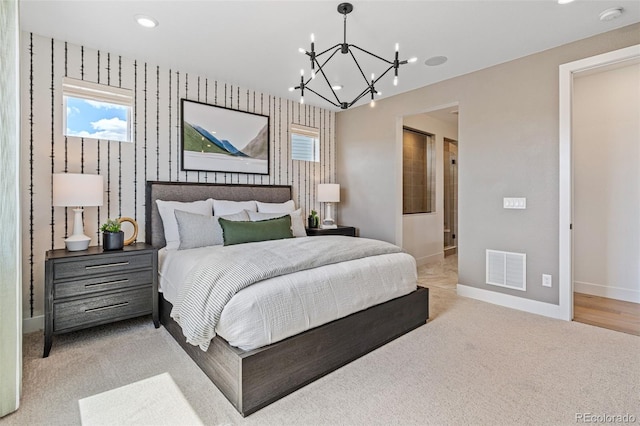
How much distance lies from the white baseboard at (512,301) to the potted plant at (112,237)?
369 centimetres

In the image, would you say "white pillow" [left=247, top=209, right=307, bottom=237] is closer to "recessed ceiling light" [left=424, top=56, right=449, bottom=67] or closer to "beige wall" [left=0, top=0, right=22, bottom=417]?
"beige wall" [left=0, top=0, right=22, bottom=417]

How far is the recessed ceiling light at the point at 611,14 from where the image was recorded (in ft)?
8.03

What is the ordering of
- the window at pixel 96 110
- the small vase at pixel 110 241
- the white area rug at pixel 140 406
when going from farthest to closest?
1. the window at pixel 96 110
2. the small vase at pixel 110 241
3. the white area rug at pixel 140 406

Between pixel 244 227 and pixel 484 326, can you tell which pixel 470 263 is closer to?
pixel 484 326

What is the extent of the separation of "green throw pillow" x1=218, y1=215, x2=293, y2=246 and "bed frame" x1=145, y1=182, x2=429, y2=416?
786 mm

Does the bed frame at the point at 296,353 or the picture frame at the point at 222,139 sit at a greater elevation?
the picture frame at the point at 222,139

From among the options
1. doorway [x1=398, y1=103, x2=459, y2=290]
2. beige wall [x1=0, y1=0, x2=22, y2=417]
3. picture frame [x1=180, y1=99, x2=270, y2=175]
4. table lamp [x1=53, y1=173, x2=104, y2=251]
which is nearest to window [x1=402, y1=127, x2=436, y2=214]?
doorway [x1=398, y1=103, x2=459, y2=290]

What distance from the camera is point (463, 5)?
239 centimetres

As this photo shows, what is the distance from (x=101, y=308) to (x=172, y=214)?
1041 millimetres

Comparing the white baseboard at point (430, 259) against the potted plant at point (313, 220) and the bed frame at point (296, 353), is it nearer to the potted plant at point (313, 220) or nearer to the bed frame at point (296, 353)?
the potted plant at point (313, 220)

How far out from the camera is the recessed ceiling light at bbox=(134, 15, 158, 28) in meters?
2.54

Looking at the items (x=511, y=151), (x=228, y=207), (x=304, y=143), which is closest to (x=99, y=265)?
(x=228, y=207)

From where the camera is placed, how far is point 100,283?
2.57 m

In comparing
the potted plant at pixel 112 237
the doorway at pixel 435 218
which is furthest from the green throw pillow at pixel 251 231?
the doorway at pixel 435 218
